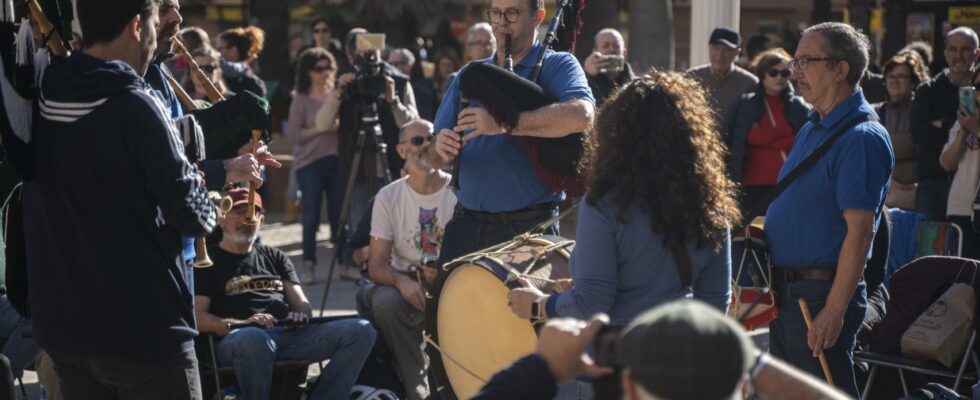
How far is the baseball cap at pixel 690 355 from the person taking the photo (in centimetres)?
222

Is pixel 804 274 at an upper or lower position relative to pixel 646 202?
lower

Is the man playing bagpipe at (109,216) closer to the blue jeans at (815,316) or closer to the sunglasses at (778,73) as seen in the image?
the blue jeans at (815,316)

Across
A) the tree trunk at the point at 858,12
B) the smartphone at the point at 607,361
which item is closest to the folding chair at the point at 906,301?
the smartphone at the point at 607,361

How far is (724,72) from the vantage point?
944 cm

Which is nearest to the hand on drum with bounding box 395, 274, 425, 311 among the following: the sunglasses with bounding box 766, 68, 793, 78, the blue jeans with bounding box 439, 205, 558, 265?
the blue jeans with bounding box 439, 205, 558, 265

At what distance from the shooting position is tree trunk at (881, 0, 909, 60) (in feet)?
40.9

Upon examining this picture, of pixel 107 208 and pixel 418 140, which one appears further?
pixel 418 140

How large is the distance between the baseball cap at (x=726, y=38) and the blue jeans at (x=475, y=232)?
4428 mm

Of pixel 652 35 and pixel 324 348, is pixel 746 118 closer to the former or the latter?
pixel 324 348

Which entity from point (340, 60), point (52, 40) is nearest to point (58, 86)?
point (52, 40)

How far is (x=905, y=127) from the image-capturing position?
360 inches

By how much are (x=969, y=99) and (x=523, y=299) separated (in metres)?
4.59

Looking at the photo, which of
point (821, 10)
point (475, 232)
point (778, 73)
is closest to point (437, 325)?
point (475, 232)

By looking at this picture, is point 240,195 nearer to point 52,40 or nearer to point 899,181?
point 52,40
